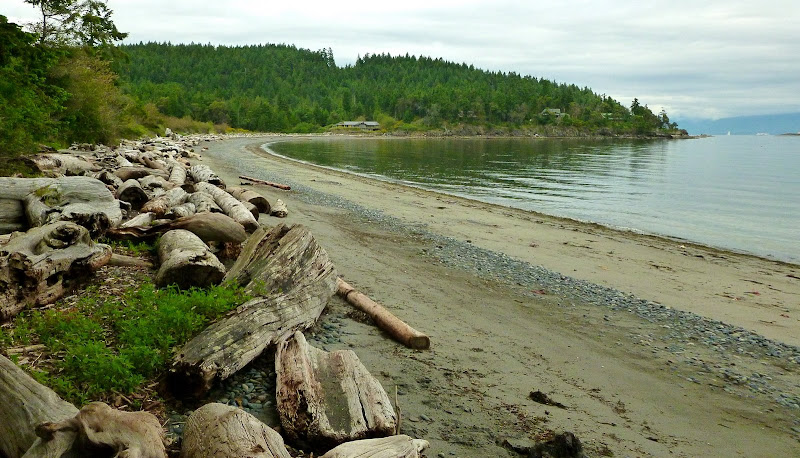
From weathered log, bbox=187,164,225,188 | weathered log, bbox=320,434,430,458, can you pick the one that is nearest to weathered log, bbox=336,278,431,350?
weathered log, bbox=320,434,430,458

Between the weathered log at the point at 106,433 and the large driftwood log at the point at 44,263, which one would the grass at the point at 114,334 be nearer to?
the large driftwood log at the point at 44,263

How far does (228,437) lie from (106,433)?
31.4 inches

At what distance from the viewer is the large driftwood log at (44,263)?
6113mm

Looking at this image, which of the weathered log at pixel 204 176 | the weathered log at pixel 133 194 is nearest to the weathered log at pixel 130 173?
the weathered log at pixel 204 176

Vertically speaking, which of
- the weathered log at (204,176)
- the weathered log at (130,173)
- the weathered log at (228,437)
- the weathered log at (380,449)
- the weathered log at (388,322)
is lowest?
the weathered log at (388,322)

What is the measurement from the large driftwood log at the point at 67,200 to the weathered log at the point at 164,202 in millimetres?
880

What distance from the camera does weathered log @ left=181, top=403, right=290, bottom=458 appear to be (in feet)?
12.6

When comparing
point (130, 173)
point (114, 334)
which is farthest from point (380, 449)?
point (130, 173)

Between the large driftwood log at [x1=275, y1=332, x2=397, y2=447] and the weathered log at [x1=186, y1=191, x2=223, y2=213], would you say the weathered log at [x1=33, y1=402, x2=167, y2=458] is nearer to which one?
the large driftwood log at [x1=275, y1=332, x2=397, y2=447]

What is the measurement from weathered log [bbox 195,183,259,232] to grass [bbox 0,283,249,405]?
5.00 m

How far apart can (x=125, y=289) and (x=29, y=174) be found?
912 centimetres

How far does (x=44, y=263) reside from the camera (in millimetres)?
6543

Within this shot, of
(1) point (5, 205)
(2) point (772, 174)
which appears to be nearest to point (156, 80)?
(2) point (772, 174)

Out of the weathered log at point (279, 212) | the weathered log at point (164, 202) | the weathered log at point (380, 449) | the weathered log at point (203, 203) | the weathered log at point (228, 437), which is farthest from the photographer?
the weathered log at point (279, 212)
